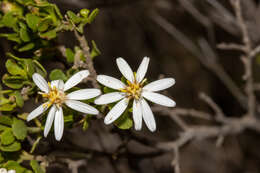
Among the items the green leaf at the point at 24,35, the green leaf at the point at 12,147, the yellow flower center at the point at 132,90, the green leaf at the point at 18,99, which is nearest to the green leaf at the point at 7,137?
the green leaf at the point at 12,147

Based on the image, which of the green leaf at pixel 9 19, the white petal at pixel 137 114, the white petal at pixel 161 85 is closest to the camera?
the white petal at pixel 137 114

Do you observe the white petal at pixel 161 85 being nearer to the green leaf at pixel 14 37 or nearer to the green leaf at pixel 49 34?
the green leaf at pixel 49 34

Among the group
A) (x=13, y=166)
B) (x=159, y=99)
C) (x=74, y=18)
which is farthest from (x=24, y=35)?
(x=159, y=99)

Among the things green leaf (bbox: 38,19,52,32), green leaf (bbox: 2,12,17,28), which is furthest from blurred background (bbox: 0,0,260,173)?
green leaf (bbox: 38,19,52,32)

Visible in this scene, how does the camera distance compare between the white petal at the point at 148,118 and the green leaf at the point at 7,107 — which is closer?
the white petal at the point at 148,118

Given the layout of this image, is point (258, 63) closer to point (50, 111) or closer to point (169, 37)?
point (169, 37)

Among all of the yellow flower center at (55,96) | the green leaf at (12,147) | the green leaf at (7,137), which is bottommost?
the green leaf at (12,147)

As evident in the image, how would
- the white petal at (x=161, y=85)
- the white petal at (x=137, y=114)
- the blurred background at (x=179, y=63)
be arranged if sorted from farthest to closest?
the blurred background at (x=179, y=63) → the white petal at (x=161, y=85) → the white petal at (x=137, y=114)

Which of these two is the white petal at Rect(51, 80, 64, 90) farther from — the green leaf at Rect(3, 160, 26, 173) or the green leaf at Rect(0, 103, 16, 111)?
the green leaf at Rect(3, 160, 26, 173)
